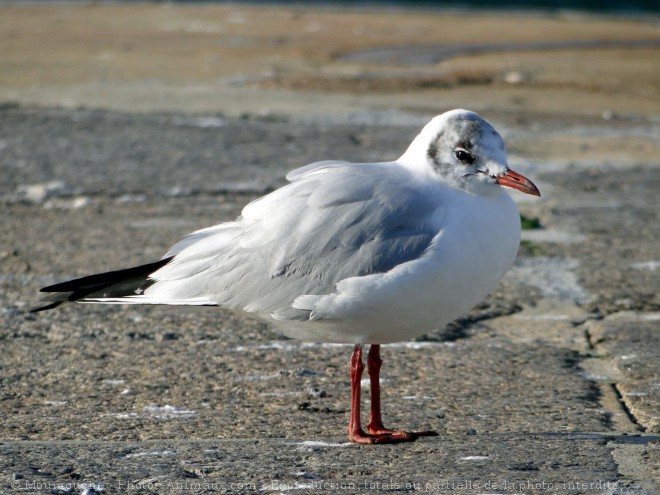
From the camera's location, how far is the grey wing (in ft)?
11.3

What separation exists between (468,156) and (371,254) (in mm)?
442

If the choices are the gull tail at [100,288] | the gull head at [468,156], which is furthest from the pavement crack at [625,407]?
the gull tail at [100,288]

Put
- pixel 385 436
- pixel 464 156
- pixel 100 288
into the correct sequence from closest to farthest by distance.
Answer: pixel 385 436, pixel 464 156, pixel 100 288

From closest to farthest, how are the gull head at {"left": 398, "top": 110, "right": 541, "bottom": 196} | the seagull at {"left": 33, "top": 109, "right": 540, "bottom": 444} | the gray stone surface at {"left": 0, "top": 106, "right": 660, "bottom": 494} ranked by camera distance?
the gray stone surface at {"left": 0, "top": 106, "right": 660, "bottom": 494}, the seagull at {"left": 33, "top": 109, "right": 540, "bottom": 444}, the gull head at {"left": 398, "top": 110, "right": 541, "bottom": 196}

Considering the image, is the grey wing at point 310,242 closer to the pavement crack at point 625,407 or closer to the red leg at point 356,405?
the red leg at point 356,405

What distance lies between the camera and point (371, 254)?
3.45 metres

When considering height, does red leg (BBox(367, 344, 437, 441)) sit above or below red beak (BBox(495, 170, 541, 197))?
below

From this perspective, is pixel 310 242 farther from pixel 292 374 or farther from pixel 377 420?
pixel 292 374

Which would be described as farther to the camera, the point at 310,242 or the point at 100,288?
the point at 100,288

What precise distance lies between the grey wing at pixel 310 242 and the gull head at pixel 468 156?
0.42ft

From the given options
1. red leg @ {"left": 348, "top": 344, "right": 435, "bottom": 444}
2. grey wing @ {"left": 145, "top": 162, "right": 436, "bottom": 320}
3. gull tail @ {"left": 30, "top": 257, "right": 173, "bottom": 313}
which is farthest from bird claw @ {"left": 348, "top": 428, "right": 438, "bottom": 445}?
gull tail @ {"left": 30, "top": 257, "right": 173, "bottom": 313}

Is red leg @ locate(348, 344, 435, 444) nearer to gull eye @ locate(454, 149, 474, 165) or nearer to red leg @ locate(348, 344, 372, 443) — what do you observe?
red leg @ locate(348, 344, 372, 443)

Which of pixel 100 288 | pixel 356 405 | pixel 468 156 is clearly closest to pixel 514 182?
pixel 468 156

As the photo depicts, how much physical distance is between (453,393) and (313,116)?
5209mm
